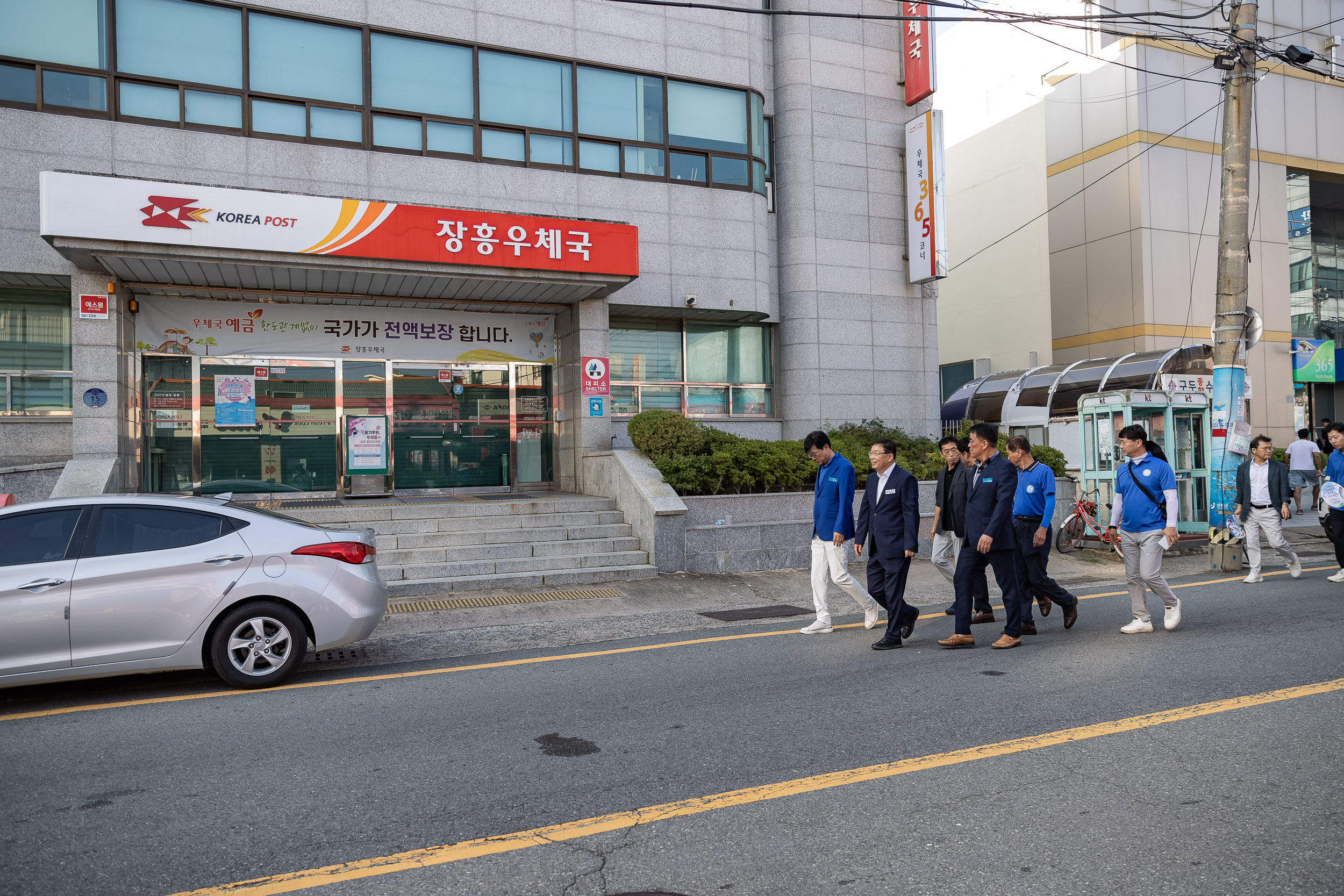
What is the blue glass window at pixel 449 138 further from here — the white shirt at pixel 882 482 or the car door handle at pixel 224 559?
the white shirt at pixel 882 482

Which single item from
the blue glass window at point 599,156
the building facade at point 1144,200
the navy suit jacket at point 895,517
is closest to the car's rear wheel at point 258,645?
the navy suit jacket at point 895,517

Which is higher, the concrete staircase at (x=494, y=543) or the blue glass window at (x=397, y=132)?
the blue glass window at (x=397, y=132)

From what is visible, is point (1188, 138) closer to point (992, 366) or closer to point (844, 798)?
point (992, 366)

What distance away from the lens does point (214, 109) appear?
42.7 ft

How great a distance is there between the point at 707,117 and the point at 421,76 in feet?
16.3

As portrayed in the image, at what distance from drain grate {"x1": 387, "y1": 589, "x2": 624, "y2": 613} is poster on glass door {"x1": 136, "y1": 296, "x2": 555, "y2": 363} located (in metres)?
5.99

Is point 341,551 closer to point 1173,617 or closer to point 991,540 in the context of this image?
point 991,540

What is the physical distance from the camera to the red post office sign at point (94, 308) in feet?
39.2

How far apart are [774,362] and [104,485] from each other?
1115 cm

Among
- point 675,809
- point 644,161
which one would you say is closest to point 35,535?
point 675,809

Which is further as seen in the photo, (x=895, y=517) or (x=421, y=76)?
(x=421, y=76)

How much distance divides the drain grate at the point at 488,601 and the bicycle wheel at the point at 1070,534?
7402 millimetres

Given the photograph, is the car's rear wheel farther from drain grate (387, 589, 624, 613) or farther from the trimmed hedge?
the trimmed hedge

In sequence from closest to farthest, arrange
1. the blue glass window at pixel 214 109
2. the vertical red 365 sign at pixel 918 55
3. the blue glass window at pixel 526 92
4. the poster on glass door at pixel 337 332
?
1. the blue glass window at pixel 214 109
2. the poster on glass door at pixel 337 332
3. the blue glass window at pixel 526 92
4. the vertical red 365 sign at pixel 918 55
